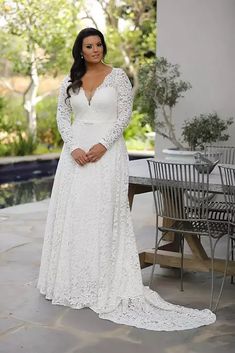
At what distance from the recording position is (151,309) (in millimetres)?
3641

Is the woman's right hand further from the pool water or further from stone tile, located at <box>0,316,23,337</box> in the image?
the pool water

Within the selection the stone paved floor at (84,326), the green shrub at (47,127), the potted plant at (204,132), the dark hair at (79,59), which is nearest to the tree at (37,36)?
the green shrub at (47,127)

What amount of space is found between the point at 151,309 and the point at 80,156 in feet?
3.30

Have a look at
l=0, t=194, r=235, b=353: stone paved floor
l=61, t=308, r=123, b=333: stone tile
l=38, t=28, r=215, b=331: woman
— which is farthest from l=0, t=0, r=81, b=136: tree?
l=61, t=308, r=123, b=333: stone tile

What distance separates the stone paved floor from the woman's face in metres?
1.53

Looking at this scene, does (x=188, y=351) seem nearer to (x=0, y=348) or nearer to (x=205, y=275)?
(x=0, y=348)

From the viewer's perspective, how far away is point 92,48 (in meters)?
3.78

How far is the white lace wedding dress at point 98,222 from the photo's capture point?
371 centimetres

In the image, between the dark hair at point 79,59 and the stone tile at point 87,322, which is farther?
→ the dark hair at point 79,59

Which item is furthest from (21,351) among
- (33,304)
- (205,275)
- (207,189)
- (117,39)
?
(117,39)

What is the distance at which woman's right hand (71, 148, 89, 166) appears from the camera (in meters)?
3.75

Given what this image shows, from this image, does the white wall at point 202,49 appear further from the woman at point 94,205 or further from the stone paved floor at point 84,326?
the woman at point 94,205

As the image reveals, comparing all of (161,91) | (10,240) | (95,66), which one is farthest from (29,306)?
(161,91)

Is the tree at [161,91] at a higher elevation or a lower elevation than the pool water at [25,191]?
higher
